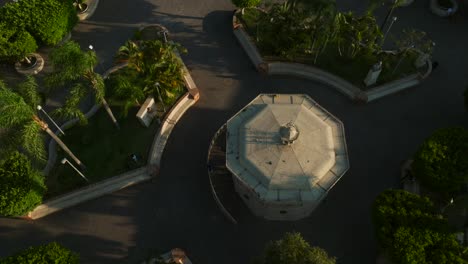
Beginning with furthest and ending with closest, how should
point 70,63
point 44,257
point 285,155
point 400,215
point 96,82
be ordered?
1. point 96,82
2. point 70,63
3. point 285,155
4. point 400,215
5. point 44,257

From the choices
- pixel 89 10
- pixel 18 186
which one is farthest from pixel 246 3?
pixel 18 186

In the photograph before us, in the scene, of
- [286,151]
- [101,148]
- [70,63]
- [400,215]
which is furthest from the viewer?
[101,148]

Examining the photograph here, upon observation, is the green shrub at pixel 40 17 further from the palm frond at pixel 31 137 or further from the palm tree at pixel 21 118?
the palm frond at pixel 31 137

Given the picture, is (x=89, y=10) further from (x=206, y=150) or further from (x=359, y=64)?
(x=359, y=64)

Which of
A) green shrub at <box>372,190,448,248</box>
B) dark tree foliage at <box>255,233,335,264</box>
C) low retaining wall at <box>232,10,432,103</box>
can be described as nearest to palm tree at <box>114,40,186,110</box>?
low retaining wall at <box>232,10,432,103</box>

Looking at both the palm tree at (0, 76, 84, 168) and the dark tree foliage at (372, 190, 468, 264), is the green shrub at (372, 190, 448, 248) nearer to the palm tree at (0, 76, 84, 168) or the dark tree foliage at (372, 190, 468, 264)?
the dark tree foliage at (372, 190, 468, 264)
